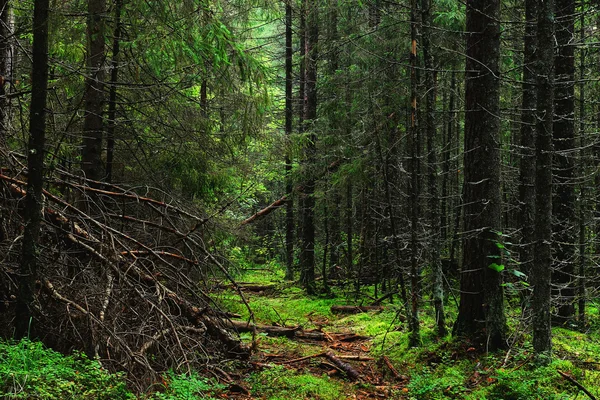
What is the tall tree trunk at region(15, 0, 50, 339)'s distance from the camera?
4.24 metres

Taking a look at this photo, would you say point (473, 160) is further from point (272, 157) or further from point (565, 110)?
point (272, 157)

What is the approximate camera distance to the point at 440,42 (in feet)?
34.4

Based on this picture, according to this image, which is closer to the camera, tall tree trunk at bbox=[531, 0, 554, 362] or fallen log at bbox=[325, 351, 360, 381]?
tall tree trunk at bbox=[531, 0, 554, 362]

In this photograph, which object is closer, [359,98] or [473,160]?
[473,160]

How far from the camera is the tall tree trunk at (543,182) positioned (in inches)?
196

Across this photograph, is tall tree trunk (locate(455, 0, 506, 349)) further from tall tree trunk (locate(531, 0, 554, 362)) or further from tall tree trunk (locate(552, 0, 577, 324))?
tall tree trunk (locate(552, 0, 577, 324))

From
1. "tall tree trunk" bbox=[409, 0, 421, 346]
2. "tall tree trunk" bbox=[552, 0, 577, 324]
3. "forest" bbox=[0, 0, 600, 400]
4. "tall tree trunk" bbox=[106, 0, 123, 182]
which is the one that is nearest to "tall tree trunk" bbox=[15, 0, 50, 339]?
"forest" bbox=[0, 0, 600, 400]

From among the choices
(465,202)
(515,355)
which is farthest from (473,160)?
(515,355)

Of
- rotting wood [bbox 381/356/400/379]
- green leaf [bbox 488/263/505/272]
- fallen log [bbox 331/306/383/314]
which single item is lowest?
fallen log [bbox 331/306/383/314]

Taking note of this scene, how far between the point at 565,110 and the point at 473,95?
371 centimetres

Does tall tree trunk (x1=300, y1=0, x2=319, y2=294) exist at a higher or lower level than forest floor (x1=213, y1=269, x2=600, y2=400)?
higher

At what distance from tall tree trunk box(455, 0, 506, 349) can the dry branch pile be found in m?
3.52

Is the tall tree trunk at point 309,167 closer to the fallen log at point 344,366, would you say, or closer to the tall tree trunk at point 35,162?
the fallen log at point 344,366

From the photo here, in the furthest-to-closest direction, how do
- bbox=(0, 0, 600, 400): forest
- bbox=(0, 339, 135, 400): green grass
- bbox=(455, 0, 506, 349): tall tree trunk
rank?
bbox=(455, 0, 506, 349): tall tree trunk
bbox=(0, 0, 600, 400): forest
bbox=(0, 339, 135, 400): green grass
